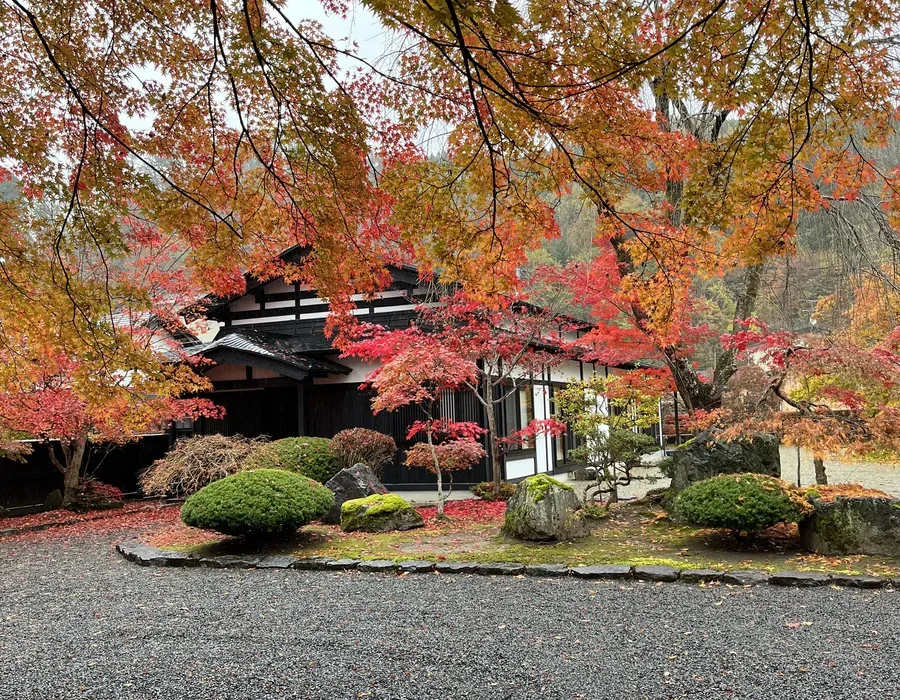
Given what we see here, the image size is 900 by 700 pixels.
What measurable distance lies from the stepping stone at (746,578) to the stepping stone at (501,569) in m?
1.78

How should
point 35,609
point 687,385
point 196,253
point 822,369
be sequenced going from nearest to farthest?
point 196,253 → point 35,609 → point 822,369 → point 687,385

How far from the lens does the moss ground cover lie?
6023mm

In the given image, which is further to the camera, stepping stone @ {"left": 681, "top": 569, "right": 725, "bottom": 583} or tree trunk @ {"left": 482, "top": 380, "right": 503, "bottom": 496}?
tree trunk @ {"left": 482, "top": 380, "right": 503, "bottom": 496}

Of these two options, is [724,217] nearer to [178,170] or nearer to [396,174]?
[396,174]

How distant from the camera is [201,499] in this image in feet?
24.0

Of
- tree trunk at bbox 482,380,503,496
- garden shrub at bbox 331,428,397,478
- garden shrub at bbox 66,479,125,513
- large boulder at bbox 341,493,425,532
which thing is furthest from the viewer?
garden shrub at bbox 66,479,125,513

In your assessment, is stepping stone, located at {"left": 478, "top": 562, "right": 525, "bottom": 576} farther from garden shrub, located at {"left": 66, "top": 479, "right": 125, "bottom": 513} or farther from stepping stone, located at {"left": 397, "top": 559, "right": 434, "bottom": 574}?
garden shrub, located at {"left": 66, "top": 479, "right": 125, "bottom": 513}

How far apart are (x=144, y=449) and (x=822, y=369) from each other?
1298cm

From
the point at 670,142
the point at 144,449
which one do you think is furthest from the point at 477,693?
the point at 144,449

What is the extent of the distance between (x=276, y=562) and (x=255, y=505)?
2.33ft

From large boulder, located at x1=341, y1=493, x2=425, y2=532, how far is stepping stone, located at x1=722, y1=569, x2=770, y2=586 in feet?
13.9

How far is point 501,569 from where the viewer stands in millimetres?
6105

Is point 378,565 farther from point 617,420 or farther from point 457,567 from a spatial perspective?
point 617,420

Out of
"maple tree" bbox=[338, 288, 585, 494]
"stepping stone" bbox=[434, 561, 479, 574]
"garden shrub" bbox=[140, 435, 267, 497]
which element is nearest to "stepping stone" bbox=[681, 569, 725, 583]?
"stepping stone" bbox=[434, 561, 479, 574]
